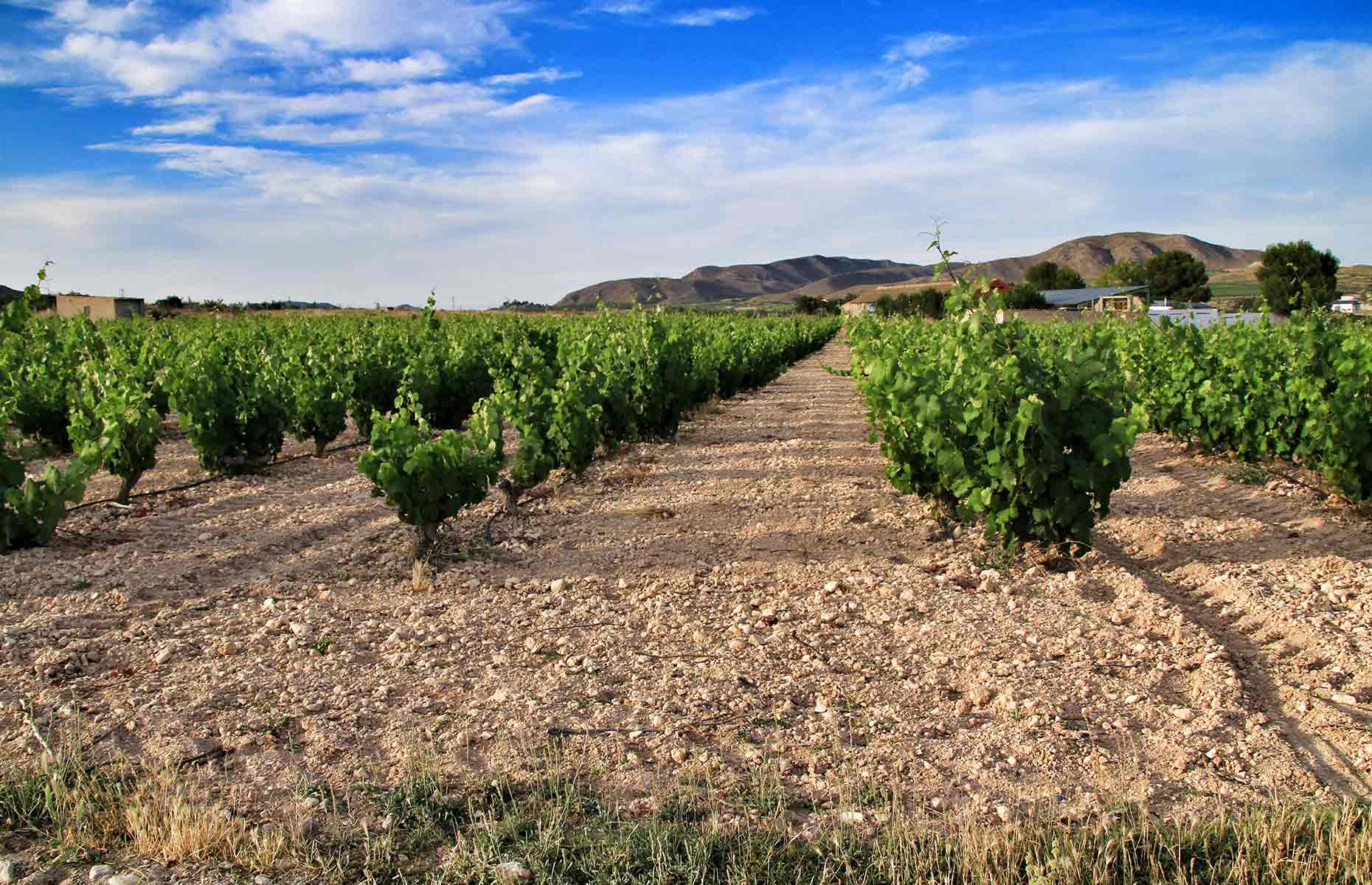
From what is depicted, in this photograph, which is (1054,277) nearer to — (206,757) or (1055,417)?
(1055,417)

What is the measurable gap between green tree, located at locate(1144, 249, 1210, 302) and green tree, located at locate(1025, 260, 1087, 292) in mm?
16799

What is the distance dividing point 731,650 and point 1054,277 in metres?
109

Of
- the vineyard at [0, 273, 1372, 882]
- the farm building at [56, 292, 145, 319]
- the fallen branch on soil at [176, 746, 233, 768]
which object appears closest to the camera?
the vineyard at [0, 273, 1372, 882]

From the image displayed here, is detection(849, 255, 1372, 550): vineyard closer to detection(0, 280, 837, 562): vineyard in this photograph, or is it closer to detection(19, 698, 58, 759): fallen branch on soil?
detection(0, 280, 837, 562): vineyard

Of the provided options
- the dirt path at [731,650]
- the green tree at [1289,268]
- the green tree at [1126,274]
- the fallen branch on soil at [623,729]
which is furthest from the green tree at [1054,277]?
the fallen branch on soil at [623,729]

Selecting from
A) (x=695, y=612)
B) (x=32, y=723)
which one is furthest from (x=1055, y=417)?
(x=32, y=723)

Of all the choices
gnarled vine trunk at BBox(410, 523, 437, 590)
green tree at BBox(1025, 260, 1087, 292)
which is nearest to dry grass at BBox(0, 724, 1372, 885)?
gnarled vine trunk at BBox(410, 523, 437, 590)

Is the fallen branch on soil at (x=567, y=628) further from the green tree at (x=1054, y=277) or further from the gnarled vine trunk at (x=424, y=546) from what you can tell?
the green tree at (x=1054, y=277)

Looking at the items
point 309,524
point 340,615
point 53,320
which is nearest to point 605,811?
point 340,615

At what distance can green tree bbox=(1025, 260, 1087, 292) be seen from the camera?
10444 centimetres

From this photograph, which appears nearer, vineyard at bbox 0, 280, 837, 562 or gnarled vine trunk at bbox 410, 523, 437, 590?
gnarled vine trunk at bbox 410, 523, 437, 590

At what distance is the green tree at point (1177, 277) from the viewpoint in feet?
273

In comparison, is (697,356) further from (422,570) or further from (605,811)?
(605,811)

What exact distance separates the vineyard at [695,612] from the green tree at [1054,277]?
10103cm
